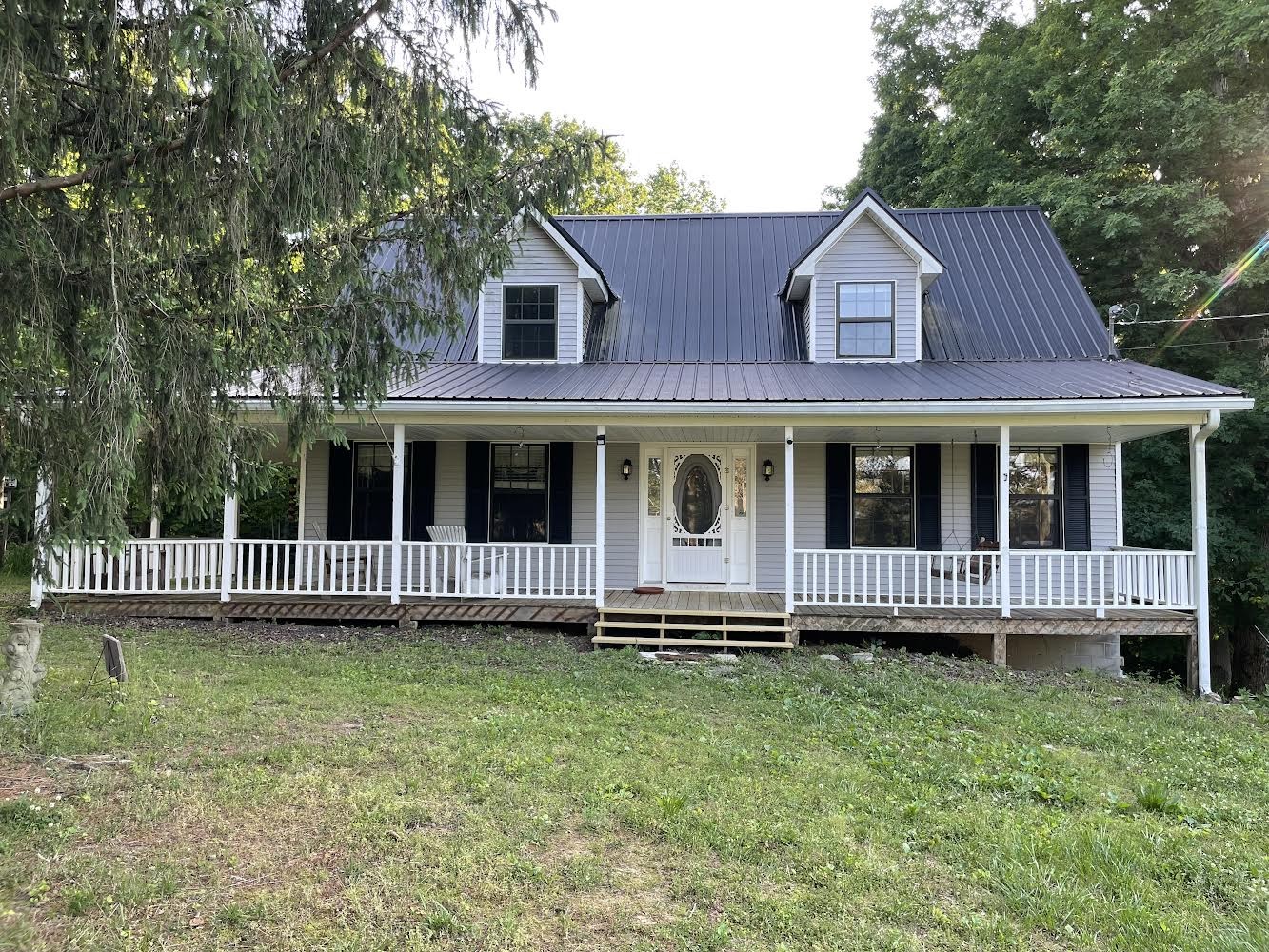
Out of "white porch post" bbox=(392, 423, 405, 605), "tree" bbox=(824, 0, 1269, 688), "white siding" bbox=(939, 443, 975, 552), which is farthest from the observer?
"tree" bbox=(824, 0, 1269, 688)

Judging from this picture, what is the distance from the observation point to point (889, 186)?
65.0 ft

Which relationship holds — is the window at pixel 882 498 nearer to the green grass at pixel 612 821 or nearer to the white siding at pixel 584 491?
the white siding at pixel 584 491

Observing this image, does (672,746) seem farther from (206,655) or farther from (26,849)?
(206,655)

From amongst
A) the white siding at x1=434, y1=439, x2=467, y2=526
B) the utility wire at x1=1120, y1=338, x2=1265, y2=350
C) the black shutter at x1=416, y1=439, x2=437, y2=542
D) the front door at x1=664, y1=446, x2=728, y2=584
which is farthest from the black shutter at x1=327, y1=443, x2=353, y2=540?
the utility wire at x1=1120, y1=338, x2=1265, y2=350

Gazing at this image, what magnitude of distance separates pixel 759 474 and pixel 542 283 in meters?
4.44

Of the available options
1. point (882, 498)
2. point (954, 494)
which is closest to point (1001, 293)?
point (954, 494)

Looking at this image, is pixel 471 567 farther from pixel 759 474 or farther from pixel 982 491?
pixel 982 491

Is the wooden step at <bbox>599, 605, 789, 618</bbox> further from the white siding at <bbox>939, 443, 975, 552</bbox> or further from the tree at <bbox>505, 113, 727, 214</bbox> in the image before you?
the tree at <bbox>505, 113, 727, 214</bbox>

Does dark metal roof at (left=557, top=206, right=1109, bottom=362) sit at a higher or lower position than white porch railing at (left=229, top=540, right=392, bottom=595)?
higher

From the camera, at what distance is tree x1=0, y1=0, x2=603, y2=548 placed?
3506 millimetres

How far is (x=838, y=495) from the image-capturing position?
400 inches

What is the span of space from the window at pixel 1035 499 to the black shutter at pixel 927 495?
103cm

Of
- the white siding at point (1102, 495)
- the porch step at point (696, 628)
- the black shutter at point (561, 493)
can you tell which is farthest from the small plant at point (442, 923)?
the white siding at point (1102, 495)

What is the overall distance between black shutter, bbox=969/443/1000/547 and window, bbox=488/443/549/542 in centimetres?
624
